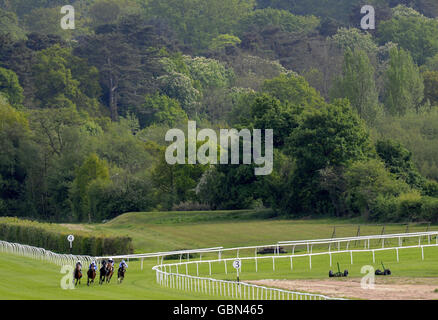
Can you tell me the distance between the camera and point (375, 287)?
32000 millimetres

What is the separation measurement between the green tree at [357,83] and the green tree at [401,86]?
2.94 meters

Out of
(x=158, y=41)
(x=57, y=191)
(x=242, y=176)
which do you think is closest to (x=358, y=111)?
(x=242, y=176)

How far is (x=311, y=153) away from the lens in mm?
68750

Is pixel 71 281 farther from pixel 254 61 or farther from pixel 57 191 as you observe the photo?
pixel 254 61

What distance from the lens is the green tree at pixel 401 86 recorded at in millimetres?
94438

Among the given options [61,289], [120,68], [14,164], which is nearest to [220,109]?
[120,68]

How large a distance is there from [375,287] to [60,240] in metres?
22.9

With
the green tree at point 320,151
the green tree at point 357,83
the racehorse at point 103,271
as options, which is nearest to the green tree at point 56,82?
the green tree at point 357,83

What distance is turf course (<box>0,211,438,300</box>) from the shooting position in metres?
32.3

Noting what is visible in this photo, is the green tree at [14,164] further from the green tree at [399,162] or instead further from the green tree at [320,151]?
the green tree at [399,162]

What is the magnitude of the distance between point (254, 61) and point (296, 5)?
53.5m

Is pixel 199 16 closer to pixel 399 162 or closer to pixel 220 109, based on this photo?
pixel 220 109

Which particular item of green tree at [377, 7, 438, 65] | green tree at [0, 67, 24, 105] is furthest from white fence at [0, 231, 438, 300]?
green tree at [377, 7, 438, 65]
